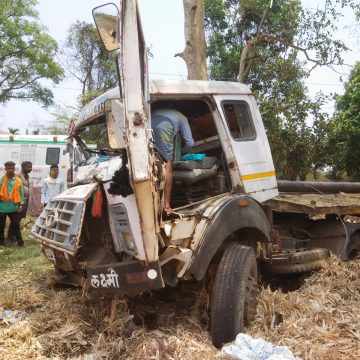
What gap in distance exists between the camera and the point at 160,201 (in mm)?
3506

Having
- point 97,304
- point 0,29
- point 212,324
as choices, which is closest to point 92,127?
point 97,304

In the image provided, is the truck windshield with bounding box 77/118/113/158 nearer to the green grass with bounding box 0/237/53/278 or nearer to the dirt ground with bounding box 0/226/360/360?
the dirt ground with bounding box 0/226/360/360

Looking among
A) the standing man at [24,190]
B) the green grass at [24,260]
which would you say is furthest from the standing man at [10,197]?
the green grass at [24,260]

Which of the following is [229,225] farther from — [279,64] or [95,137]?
[279,64]

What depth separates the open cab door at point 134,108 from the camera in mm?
3162

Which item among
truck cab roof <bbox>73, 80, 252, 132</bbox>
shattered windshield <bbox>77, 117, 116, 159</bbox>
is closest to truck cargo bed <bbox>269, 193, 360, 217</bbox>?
truck cab roof <bbox>73, 80, 252, 132</bbox>

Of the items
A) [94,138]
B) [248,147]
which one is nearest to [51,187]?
[94,138]

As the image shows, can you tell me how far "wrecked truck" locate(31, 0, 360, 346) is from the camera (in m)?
3.25

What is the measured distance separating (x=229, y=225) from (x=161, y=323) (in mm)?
1034

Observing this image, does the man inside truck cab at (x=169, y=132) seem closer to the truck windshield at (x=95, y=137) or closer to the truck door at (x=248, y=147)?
the truck door at (x=248, y=147)

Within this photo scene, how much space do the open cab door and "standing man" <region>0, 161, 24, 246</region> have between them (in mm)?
5339

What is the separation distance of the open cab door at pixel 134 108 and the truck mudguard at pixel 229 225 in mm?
436

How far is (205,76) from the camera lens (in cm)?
885

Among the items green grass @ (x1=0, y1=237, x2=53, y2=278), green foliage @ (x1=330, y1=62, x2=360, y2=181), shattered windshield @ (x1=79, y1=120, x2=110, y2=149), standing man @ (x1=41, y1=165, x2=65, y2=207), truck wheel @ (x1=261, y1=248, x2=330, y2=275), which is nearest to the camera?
shattered windshield @ (x1=79, y1=120, x2=110, y2=149)
